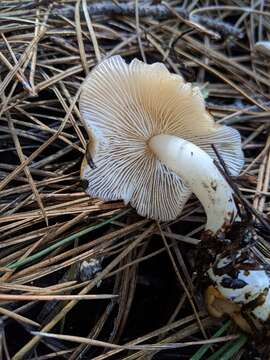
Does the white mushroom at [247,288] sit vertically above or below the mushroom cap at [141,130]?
below

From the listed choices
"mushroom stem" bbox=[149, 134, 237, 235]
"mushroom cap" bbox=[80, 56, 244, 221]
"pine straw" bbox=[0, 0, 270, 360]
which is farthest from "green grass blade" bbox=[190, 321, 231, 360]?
"mushroom cap" bbox=[80, 56, 244, 221]

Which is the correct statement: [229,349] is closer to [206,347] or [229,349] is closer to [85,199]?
[206,347]

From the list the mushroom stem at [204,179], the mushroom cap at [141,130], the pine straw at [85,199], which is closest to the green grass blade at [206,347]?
the pine straw at [85,199]

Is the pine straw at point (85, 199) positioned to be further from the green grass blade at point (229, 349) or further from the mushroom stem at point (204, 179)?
the mushroom stem at point (204, 179)

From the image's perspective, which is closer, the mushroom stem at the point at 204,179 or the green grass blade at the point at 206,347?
the green grass blade at the point at 206,347

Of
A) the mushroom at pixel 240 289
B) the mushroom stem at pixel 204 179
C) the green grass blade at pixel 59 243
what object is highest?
the mushroom stem at pixel 204 179
